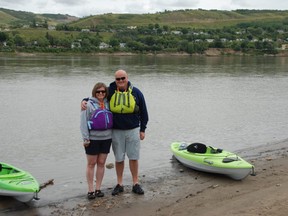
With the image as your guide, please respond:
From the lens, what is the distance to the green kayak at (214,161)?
934cm

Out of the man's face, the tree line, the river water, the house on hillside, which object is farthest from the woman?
the house on hillside

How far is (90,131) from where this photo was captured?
24.6ft

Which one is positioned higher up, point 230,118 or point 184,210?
point 184,210

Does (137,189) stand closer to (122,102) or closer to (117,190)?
(117,190)

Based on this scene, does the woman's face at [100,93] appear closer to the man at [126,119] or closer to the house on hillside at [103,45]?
the man at [126,119]

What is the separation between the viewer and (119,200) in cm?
802

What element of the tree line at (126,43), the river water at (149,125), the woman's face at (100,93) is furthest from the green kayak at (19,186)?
the tree line at (126,43)

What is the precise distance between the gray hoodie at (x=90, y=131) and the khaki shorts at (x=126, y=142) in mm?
196

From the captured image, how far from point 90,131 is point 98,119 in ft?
0.90

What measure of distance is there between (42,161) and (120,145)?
5.32 metres

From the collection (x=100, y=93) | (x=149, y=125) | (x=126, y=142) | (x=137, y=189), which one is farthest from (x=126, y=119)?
(x=149, y=125)

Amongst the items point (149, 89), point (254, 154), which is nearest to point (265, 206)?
point (254, 154)

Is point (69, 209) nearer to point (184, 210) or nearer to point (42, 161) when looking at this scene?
A: point (184, 210)

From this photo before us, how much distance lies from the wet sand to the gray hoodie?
1.26 meters
